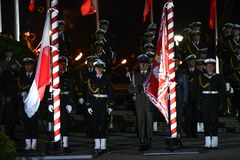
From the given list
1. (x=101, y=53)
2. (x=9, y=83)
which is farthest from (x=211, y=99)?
(x=9, y=83)

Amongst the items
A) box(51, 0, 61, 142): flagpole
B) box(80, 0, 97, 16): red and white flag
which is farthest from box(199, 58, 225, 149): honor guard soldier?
box(80, 0, 97, 16): red and white flag

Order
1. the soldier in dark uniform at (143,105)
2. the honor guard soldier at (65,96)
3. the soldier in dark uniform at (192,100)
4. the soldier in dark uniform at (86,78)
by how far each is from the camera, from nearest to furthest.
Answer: the soldier in dark uniform at (143,105)
the honor guard soldier at (65,96)
the soldier in dark uniform at (86,78)
the soldier in dark uniform at (192,100)

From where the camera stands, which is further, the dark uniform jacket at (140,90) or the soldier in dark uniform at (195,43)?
the soldier in dark uniform at (195,43)

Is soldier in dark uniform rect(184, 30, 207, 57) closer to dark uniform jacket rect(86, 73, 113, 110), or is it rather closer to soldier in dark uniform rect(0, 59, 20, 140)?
dark uniform jacket rect(86, 73, 113, 110)

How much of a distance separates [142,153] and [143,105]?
1447mm

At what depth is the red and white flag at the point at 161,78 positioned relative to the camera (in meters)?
19.1

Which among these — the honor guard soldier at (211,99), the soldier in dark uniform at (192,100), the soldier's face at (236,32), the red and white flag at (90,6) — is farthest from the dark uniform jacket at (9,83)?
the soldier's face at (236,32)

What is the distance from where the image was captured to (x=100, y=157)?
60.3ft

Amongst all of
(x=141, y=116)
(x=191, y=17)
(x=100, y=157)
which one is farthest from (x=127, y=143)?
(x=191, y=17)

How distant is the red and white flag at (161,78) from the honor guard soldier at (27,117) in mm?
3153

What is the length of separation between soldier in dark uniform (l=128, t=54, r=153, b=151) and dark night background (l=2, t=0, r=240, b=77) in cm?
1196

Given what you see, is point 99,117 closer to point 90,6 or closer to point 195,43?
point 195,43

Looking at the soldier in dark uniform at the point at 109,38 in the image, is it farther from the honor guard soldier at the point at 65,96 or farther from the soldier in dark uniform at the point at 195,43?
the honor guard soldier at the point at 65,96

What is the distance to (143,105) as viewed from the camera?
1981cm
